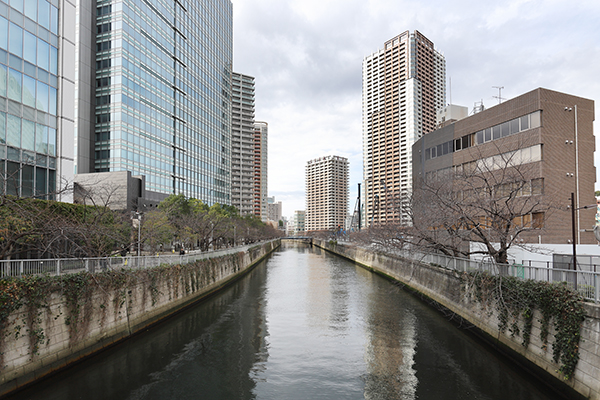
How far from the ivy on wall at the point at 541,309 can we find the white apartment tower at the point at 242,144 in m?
135

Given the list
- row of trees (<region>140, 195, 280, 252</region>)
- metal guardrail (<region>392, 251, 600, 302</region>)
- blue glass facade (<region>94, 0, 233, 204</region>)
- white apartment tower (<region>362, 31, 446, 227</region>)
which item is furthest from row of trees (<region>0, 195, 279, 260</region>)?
white apartment tower (<region>362, 31, 446, 227</region>)

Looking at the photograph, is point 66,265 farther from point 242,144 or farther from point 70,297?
point 242,144

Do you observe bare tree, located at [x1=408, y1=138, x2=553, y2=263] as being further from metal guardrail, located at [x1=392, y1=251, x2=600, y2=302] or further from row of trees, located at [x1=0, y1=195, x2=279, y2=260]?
row of trees, located at [x1=0, y1=195, x2=279, y2=260]

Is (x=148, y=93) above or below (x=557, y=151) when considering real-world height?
above

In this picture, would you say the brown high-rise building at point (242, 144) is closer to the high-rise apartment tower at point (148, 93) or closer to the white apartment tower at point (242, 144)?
the white apartment tower at point (242, 144)

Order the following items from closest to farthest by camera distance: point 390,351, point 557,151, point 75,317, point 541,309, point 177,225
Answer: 1. point 541,309
2. point 75,317
3. point 390,351
4. point 557,151
5. point 177,225

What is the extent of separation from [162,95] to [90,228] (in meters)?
59.4

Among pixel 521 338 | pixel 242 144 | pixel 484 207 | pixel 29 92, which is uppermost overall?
pixel 242 144

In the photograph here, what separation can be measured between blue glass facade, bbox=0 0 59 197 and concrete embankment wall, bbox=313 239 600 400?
30404mm

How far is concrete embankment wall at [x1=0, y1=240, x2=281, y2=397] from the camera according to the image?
464 inches

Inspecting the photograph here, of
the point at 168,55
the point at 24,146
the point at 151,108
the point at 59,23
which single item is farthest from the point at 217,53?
the point at 24,146

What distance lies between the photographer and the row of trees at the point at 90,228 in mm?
14805

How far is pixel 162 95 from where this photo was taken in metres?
69.2

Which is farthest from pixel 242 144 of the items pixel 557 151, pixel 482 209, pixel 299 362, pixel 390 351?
pixel 299 362
